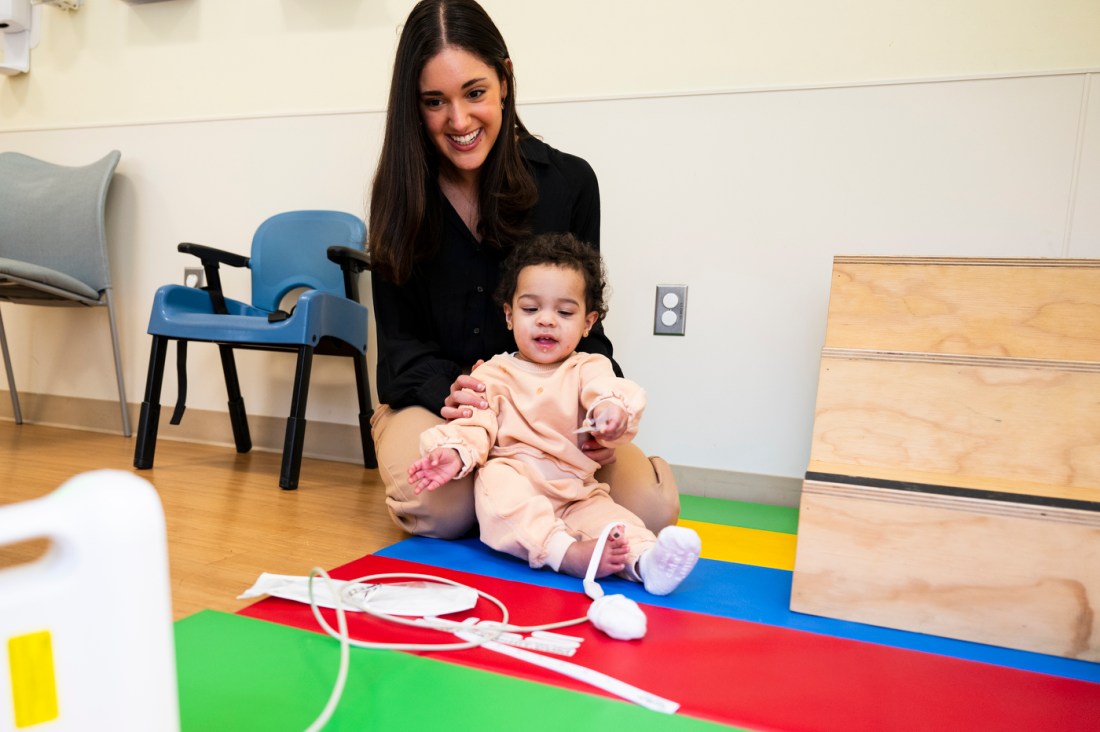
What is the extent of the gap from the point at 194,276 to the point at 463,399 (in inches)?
Answer: 57.7

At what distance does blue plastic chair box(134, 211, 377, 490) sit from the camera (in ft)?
5.72

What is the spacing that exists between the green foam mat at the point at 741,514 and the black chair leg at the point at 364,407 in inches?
34.1

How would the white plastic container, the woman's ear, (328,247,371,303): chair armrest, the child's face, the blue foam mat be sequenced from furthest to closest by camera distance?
(328,247,371,303): chair armrest < the woman's ear < the child's face < the blue foam mat < the white plastic container

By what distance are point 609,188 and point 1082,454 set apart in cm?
119

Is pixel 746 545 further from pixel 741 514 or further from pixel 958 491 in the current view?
pixel 958 491

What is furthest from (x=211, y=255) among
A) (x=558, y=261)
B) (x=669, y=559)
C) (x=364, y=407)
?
(x=669, y=559)

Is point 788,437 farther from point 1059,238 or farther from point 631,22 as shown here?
point 631,22

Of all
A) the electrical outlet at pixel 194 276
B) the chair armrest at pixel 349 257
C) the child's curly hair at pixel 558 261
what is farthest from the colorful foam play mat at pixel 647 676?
the electrical outlet at pixel 194 276

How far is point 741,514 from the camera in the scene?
1.67 m

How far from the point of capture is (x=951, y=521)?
1.00m

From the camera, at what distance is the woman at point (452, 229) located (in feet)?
4.34

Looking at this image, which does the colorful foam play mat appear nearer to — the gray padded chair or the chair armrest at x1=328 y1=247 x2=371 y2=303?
the chair armrest at x1=328 y1=247 x2=371 y2=303

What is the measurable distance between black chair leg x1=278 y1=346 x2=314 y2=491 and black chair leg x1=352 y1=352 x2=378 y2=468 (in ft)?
0.78

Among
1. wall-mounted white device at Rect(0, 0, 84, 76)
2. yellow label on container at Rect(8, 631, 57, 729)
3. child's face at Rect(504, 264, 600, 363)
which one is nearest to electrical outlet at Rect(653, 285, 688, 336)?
child's face at Rect(504, 264, 600, 363)
